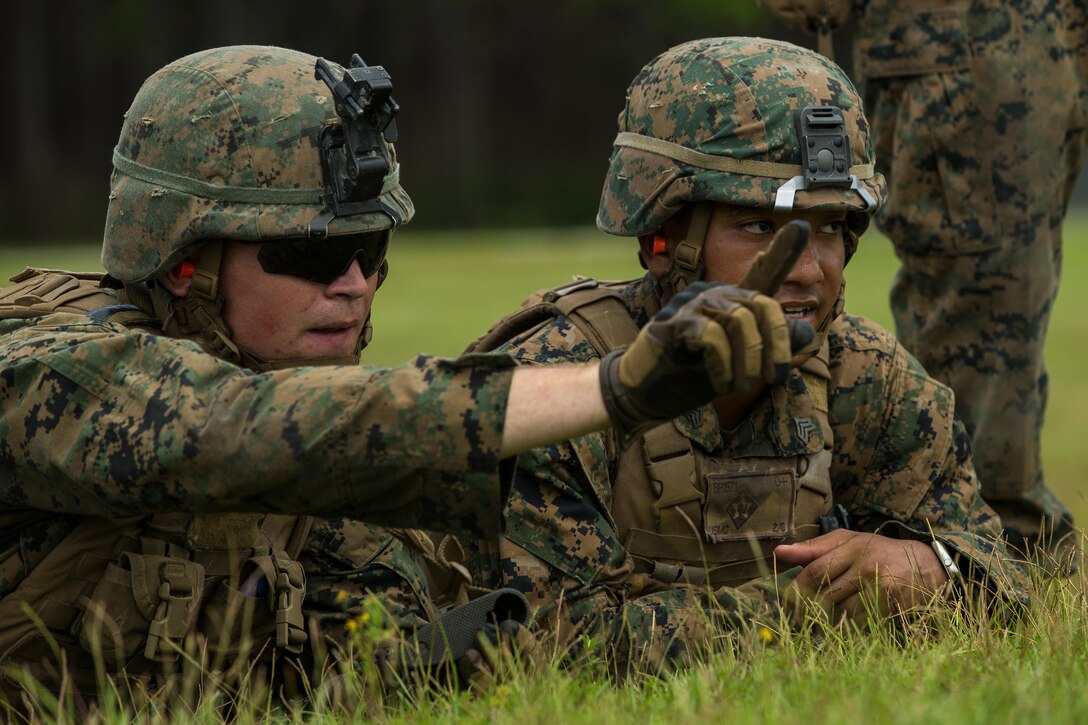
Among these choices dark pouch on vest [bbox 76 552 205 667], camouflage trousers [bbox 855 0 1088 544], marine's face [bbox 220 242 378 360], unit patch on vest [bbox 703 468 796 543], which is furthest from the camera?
camouflage trousers [bbox 855 0 1088 544]

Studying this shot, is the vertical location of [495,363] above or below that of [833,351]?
above

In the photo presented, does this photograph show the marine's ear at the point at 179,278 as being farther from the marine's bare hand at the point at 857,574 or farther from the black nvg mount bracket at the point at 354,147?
the marine's bare hand at the point at 857,574

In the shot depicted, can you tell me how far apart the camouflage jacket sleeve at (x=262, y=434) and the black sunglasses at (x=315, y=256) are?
2.60 feet

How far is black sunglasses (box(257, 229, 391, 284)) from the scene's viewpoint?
4.37 metres

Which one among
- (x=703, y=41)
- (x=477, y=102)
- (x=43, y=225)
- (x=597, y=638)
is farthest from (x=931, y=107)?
(x=477, y=102)

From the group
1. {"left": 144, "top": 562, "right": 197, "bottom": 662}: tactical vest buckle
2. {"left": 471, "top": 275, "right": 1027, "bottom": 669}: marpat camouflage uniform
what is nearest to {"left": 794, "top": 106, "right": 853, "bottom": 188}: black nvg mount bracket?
{"left": 471, "top": 275, "right": 1027, "bottom": 669}: marpat camouflage uniform

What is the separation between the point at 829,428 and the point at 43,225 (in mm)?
29359

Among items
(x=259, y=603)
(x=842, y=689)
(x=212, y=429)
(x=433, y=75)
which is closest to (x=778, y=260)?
(x=842, y=689)

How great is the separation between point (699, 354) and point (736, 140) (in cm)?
177

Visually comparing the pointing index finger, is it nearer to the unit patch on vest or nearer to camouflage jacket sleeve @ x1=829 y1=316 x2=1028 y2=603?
the unit patch on vest

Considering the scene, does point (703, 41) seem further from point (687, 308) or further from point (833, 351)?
point (687, 308)

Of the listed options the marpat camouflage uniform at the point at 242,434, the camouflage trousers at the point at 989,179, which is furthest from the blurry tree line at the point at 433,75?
the marpat camouflage uniform at the point at 242,434

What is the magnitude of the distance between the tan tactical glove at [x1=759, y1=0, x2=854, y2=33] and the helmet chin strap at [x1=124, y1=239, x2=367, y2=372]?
282 cm

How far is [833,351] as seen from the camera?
5125 mm
